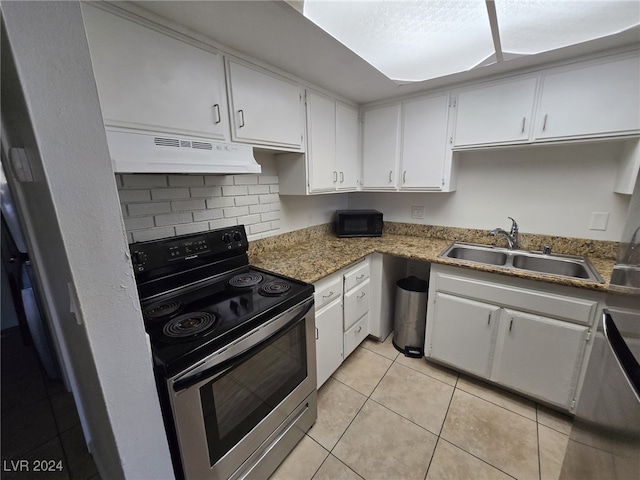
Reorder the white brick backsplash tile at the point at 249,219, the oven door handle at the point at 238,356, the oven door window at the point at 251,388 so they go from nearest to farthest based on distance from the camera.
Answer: the oven door handle at the point at 238,356
the oven door window at the point at 251,388
the white brick backsplash tile at the point at 249,219

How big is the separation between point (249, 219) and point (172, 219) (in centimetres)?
53

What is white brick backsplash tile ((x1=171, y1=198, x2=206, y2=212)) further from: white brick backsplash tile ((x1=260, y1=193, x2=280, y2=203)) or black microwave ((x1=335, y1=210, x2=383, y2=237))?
black microwave ((x1=335, y1=210, x2=383, y2=237))

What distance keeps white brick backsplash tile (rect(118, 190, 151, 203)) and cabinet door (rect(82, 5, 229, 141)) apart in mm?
384

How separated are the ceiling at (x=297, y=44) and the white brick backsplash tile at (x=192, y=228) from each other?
97cm

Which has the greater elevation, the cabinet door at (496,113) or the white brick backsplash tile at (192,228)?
the cabinet door at (496,113)

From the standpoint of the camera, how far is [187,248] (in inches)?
54.6

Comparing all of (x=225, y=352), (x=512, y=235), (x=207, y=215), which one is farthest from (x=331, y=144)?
(x=225, y=352)

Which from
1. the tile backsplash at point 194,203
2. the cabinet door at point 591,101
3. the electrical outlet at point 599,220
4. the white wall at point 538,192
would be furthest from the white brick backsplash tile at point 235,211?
the electrical outlet at point 599,220

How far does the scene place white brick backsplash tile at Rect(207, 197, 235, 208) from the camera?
5.34 feet

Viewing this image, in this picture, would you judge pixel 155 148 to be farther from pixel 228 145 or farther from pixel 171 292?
pixel 171 292

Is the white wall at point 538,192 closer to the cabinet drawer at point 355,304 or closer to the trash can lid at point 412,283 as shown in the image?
the trash can lid at point 412,283

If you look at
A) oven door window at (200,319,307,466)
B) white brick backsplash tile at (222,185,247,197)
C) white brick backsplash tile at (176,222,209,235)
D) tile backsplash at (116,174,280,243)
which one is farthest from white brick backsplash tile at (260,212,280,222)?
oven door window at (200,319,307,466)

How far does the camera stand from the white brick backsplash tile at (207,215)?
5.14 ft

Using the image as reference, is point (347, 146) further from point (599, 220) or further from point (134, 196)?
point (599, 220)
